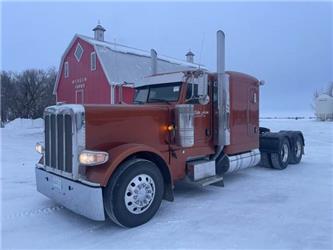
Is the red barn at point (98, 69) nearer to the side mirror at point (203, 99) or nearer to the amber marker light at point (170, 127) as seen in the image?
the side mirror at point (203, 99)

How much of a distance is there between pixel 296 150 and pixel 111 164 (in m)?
7.81

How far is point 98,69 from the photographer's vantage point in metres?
21.4

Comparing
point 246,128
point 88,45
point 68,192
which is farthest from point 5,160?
point 88,45

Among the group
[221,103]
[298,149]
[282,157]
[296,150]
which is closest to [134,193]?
[221,103]

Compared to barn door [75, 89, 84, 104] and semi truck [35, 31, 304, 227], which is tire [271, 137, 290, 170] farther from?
barn door [75, 89, 84, 104]

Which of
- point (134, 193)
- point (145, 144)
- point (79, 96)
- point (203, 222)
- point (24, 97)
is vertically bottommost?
point (203, 222)

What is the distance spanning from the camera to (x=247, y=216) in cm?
509

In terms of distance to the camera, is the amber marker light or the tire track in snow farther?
the amber marker light

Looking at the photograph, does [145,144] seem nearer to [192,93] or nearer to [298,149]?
[192,93]

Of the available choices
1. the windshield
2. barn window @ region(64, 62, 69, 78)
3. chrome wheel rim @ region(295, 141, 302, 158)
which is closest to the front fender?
the windshield

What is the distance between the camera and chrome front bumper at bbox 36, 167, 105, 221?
14.2 feet

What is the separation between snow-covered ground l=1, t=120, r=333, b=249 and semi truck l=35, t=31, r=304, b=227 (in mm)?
323

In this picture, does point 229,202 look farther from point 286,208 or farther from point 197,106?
point 197,106

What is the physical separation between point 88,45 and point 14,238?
785 inches
